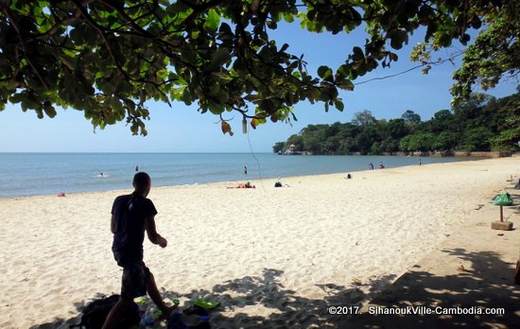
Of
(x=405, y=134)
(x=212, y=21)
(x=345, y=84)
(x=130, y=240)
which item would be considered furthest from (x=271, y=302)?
(x=405, y=134)

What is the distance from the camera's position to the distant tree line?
8100 cm

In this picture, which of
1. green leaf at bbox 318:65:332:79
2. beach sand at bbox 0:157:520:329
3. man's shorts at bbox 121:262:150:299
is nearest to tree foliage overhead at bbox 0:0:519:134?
green leaf at bbox 318:65:332:79

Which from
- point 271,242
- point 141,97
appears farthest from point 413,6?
point 271,242

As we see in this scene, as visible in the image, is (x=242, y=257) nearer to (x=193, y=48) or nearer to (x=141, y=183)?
(x=141, y=183)

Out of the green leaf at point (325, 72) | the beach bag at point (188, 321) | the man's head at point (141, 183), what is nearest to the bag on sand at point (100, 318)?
the beach bag at point (188, 321)

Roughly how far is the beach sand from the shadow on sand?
0.01 m

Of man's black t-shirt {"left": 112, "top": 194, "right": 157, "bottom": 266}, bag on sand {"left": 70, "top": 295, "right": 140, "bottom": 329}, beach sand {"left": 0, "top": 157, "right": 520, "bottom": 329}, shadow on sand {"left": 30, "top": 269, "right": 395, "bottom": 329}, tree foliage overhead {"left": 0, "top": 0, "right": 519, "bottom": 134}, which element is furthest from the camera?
beach sand {"left": 0, "top": 157, "right": 520, "bottom": 329}

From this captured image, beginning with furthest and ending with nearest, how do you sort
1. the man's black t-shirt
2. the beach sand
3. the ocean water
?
the ocean water → the beach sand → the man's black t-shirt

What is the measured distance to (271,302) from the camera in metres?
4.97

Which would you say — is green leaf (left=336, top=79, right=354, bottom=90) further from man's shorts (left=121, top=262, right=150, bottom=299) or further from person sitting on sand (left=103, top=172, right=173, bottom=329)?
man's shorts (left=121, top=262, right=150, bottom=299)

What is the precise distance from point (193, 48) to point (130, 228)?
6.13 ft

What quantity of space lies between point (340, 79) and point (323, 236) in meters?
6.71

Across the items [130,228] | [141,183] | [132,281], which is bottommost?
[132,281]

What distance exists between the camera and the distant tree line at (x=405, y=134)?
81.0 meters
